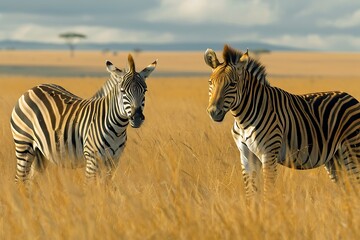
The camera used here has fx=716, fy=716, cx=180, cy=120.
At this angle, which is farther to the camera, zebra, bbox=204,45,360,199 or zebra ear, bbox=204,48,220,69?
zebra ear, bbox=204,48,220,69

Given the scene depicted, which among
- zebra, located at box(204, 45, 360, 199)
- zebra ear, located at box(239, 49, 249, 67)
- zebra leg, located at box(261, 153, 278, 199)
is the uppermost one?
zebra ear, located at box(239, 49, 249, 67)

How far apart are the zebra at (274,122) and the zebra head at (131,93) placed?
75 centimetres

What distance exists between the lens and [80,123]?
24.1 feet

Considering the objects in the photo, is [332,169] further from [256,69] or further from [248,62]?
[248,62]

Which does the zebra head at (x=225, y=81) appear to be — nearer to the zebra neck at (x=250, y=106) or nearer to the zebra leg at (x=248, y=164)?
the zebra neck at (x=250, y=106)

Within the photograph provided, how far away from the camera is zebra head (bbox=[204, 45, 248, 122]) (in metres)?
6.00

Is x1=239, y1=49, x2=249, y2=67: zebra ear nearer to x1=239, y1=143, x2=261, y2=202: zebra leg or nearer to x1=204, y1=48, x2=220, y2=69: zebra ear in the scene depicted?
x1=204, y1=48, x2=220, y2=69: zebra ear

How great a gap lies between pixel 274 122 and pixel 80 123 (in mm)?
2057

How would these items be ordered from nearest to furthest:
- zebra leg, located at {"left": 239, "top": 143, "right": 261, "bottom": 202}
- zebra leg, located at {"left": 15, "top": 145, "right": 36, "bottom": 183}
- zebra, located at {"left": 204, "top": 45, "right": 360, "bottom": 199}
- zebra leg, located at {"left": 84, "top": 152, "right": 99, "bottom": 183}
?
zebra, located at {"left": 204, "top": 45, "right": 360, "bottom": 199}
zebra leg, located at {"left": 239, "top": 143, "right": 261, "bottom": 202}
zebra leg, located at {"left": 84, "top": 152, "right": 99, "bottom": 183}
zebra leg, located at {"left": 15, "top": 145, "right": 36, "bottom": 183}

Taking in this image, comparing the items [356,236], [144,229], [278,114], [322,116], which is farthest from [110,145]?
[356,236]

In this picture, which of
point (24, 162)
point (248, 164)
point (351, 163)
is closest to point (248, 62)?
point (248, 164)

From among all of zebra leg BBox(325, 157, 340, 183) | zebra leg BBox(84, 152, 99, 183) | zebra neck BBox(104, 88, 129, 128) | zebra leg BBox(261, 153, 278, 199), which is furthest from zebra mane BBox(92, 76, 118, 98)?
zebra leg BBox(325, 157, 340, 183)

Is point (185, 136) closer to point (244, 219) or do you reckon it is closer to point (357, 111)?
point (357, 111)

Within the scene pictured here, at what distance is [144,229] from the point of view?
4.31 meters
